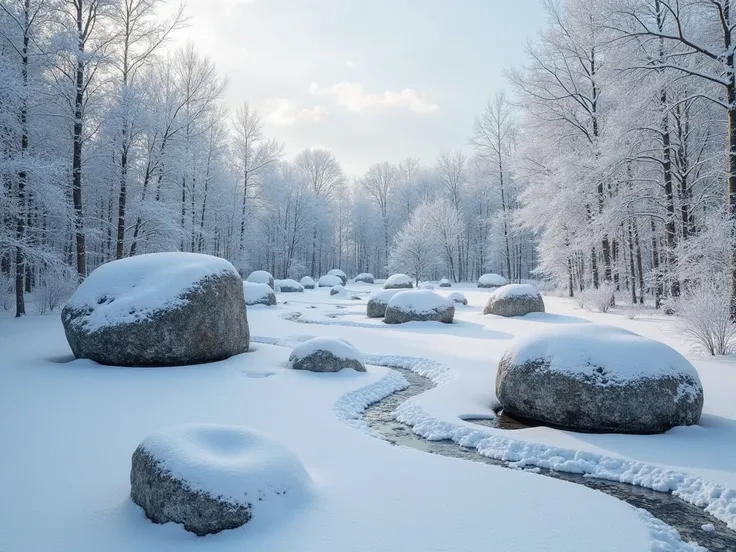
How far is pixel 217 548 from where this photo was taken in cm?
267

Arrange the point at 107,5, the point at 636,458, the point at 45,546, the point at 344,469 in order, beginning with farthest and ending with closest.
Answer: the point at 107,5, the point at 636,458, the point at 344,469, the point at 45,546

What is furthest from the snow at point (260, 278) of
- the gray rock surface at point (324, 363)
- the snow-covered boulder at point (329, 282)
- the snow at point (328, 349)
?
the gray rock surface at point (324, 363)

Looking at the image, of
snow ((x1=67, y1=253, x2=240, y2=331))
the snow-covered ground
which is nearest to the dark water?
the snow-covered ground

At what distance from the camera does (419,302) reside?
14102 millimetres

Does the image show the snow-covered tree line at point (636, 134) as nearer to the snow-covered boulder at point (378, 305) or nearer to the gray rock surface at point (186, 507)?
the snow-covered boulder at point (378, 305)

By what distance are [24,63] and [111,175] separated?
16.2 feet

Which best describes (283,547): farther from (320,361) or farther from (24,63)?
(24,63)

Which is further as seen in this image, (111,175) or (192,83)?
(192,83)

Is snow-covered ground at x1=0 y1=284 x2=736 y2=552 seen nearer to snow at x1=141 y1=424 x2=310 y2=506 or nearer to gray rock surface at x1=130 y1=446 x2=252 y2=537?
gray rock surface at x1=130 y1=446 x2=252 y2=537

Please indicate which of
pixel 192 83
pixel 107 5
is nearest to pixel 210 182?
pixel 192 83

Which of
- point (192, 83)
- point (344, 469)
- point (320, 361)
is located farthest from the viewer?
point (192, 83)

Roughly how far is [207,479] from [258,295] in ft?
53.7

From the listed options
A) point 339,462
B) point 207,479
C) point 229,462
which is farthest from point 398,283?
point 207,479

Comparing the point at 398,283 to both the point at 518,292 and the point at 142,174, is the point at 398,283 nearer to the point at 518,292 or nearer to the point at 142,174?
the point at 518,292
